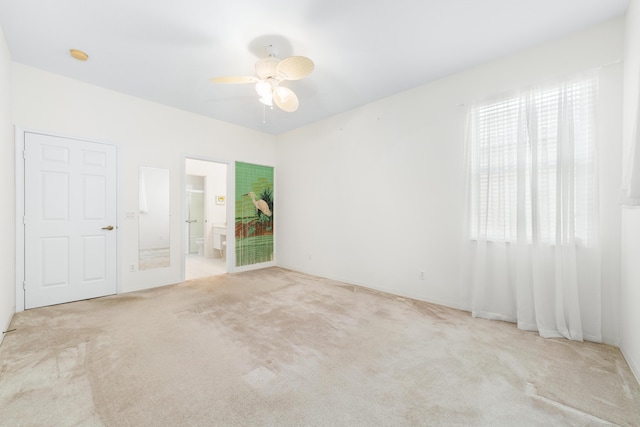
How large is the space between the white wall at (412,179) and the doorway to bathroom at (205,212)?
243 cm

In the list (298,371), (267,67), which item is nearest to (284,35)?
(267,67)

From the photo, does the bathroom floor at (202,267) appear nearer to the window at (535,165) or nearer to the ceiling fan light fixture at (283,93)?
the ceiling fan light fixture at (283,93)

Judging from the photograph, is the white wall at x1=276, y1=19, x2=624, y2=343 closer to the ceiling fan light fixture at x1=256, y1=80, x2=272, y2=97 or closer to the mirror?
the ceiling fan light fixture at x1=256, y1=80, x2=272, y2=97

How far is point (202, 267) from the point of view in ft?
18.5

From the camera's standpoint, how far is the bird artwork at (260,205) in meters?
5.43

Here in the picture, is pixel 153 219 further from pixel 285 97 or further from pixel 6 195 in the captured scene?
pixel 285 97

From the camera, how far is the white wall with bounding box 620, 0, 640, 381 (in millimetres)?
1931

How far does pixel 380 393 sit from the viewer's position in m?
1.73

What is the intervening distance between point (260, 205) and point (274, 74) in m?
3.17

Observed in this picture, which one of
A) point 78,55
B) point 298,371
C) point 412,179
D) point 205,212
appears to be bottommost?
point 298,371

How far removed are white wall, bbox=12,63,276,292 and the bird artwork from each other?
2.61 ft

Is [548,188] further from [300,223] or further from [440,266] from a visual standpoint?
[300,223]

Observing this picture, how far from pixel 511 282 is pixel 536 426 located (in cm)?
170

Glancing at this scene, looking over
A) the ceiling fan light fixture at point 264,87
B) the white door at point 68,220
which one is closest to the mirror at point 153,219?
the white door at point 68,220
